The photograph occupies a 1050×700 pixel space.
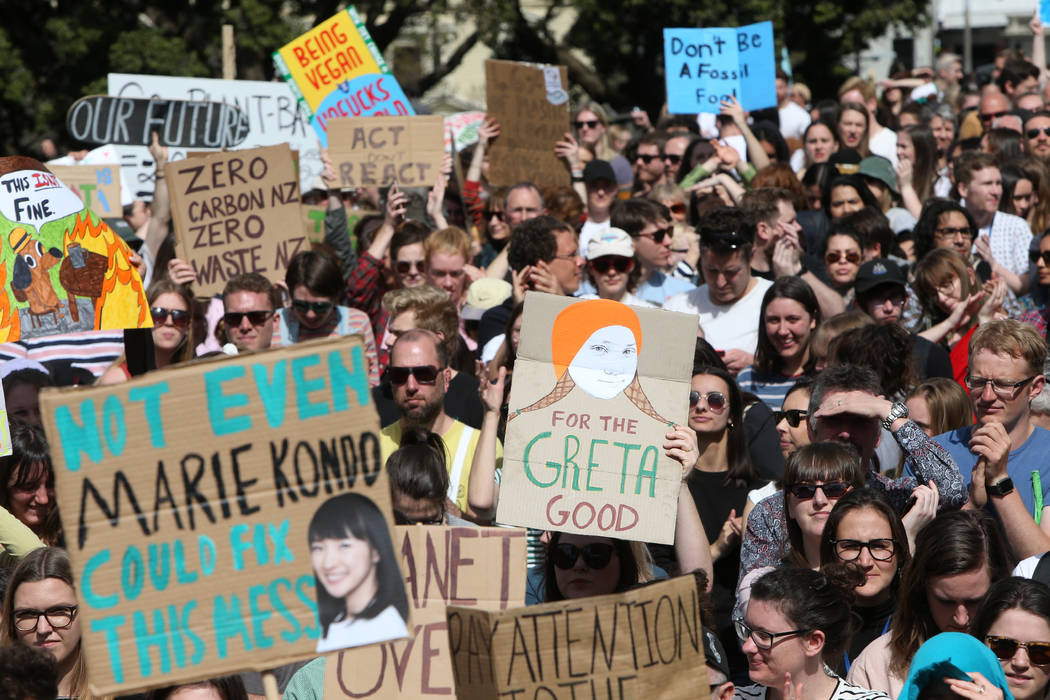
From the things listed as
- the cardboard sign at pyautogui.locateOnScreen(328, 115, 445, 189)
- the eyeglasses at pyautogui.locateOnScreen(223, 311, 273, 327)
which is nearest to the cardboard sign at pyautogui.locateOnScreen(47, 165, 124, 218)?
the cardboard sign at pyautogui.locateOnScreen(328, 115, 445, 189)

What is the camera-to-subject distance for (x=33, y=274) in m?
5.86

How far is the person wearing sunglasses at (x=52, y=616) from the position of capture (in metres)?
4.22

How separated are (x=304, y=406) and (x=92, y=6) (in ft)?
64.8

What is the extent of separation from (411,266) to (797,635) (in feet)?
14.3

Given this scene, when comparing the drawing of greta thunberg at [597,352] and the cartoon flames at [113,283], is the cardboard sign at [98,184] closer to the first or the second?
the cartoon flames at [113,283]

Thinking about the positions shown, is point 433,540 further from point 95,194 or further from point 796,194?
point 95,194

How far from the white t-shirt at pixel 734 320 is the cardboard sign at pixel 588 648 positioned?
315cm

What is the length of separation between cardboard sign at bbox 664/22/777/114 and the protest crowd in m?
1.27

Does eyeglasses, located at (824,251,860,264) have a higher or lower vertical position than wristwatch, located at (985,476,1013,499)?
higher

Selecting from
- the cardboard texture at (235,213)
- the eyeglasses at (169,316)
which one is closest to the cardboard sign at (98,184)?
the cardboard texture at (235,213)

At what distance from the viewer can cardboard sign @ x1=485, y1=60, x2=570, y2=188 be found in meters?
10.1

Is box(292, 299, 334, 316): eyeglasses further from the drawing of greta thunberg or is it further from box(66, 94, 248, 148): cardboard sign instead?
box(66, 94, 248, 148): cardboard sign

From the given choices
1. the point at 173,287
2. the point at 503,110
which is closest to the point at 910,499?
the point at 173,287

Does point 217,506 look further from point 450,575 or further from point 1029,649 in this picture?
point 1029,649
